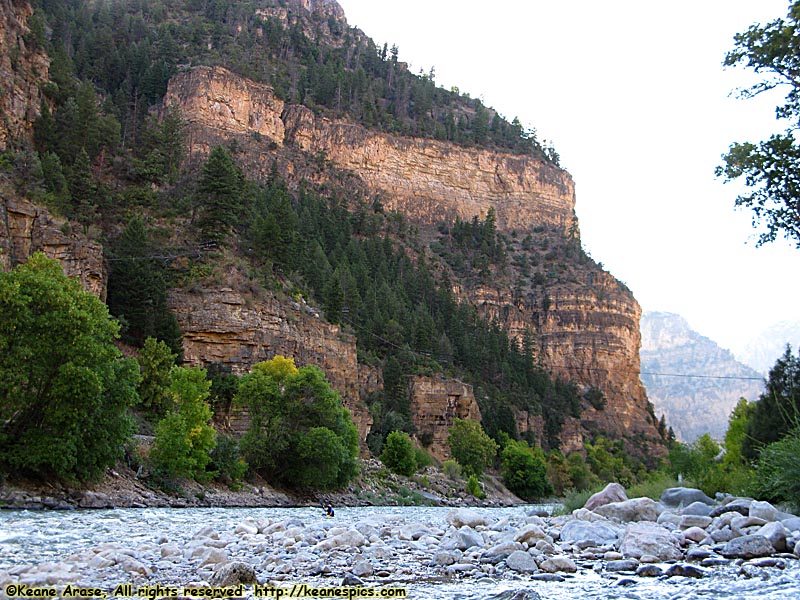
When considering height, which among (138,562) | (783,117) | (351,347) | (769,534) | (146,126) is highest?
(146,126)

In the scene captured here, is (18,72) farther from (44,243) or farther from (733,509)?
(733,509)

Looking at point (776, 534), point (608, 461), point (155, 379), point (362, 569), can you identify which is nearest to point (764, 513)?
point (776, 534)

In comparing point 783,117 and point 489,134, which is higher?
point 489,134

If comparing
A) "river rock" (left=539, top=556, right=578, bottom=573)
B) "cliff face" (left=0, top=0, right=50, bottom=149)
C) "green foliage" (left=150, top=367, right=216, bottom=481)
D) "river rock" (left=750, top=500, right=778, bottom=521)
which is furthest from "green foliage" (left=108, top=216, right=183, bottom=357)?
"river rock" (left=539, top=556, right=578, bottom=573)

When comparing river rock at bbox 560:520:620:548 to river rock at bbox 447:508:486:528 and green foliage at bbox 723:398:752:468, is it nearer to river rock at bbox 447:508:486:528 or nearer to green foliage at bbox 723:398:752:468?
river rock at bbox 447:508:486:528

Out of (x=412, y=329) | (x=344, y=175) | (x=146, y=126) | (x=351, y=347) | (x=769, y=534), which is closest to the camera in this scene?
(x=769, y=534)

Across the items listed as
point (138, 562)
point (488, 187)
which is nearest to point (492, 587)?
point (138, 562)

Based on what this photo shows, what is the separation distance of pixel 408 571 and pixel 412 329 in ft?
267

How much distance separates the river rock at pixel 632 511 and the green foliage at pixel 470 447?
193 feet

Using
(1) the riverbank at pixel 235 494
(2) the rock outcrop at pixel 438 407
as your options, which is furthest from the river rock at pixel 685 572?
(2) the rock outcrop at pixel 438 407

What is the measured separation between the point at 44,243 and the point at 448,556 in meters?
40.3

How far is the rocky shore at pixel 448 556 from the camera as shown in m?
11.5

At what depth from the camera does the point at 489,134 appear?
532ft

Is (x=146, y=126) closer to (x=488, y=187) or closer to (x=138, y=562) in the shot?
(x=138, y=562)
